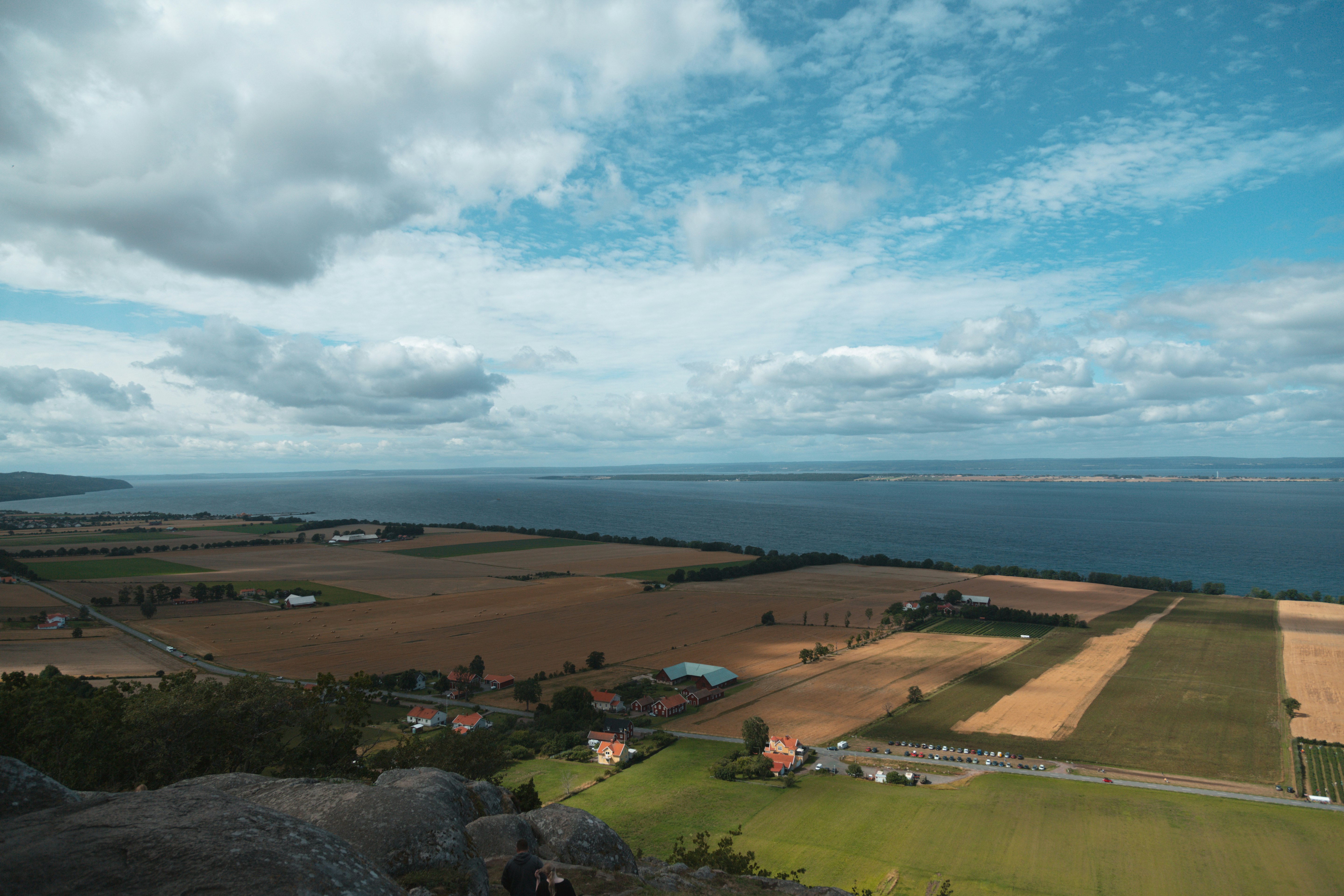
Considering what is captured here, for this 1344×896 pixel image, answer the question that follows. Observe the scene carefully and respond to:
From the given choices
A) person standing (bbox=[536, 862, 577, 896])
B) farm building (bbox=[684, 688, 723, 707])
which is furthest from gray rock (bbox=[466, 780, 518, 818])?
farm building (bbox=[684, 688, 723, 707])

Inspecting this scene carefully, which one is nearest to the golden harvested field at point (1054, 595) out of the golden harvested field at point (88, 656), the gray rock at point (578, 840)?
the gray rock at point (578, 840)

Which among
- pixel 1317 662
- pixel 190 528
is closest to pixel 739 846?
pixel 1317 662

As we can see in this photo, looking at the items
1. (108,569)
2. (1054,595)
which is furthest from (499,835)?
(108,569)

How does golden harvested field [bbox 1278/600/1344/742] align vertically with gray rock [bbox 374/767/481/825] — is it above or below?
below

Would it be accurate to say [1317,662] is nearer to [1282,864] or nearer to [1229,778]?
[1229,778]

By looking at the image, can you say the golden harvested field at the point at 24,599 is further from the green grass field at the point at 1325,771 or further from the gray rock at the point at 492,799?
the green grass field at the point at 1325,771

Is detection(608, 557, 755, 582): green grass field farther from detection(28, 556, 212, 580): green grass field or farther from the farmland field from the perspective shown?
detection(28, 556, 212, 580): green grass field

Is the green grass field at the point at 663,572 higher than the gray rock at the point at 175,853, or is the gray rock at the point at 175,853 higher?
the gray rock at the point at 175,853
